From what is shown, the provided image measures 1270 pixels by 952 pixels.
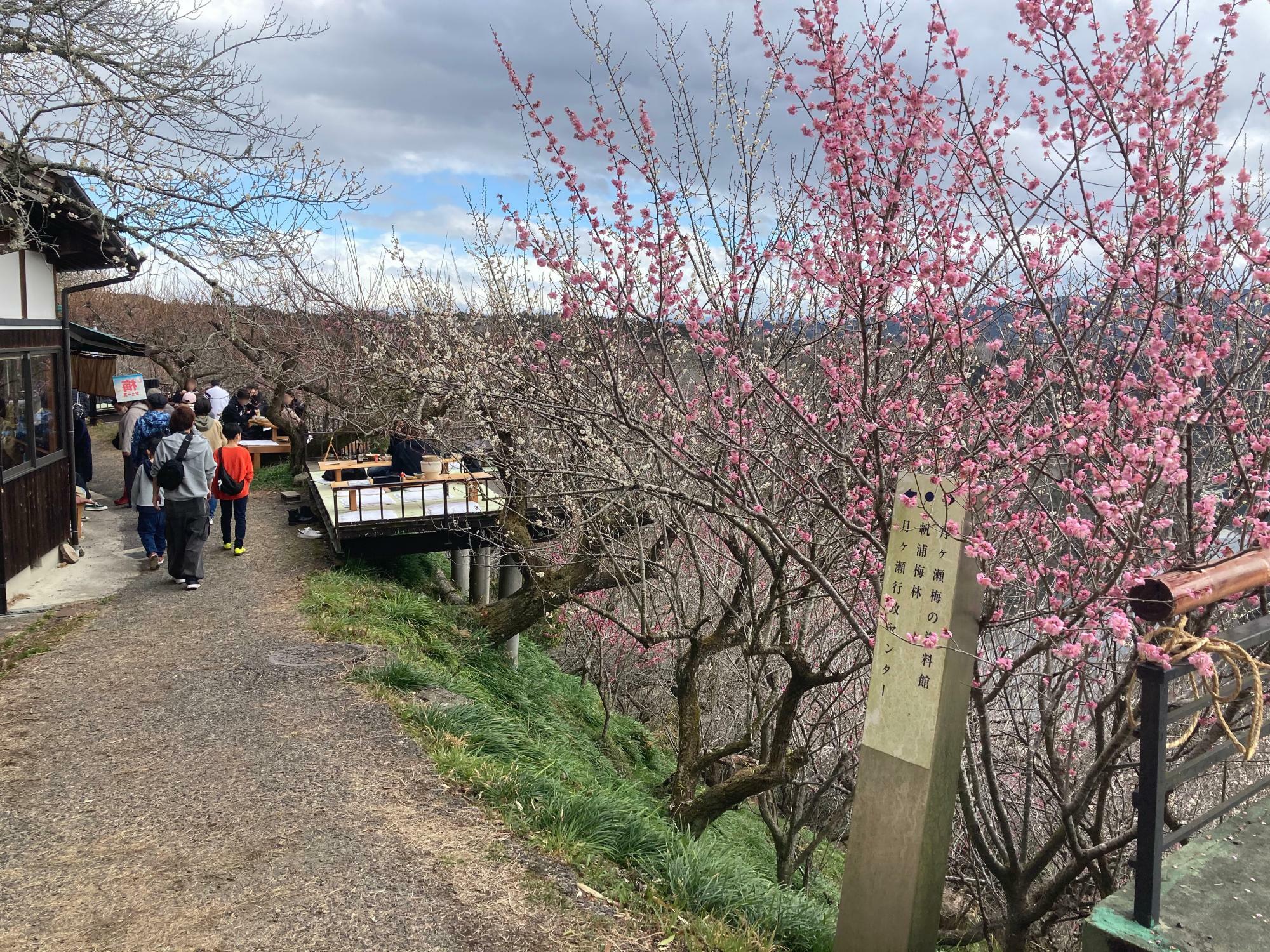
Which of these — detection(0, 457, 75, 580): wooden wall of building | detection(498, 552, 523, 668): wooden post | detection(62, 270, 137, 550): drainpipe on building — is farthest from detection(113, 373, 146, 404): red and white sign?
detection(498, 552, 523, 668): wooden post

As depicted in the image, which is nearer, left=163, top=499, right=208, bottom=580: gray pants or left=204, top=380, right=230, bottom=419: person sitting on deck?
left=163, top=499, right=208, bottom=580: gray pants

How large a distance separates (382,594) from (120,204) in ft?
15.9

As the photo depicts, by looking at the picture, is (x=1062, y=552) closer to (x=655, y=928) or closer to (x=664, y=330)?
(x=664, y=330)

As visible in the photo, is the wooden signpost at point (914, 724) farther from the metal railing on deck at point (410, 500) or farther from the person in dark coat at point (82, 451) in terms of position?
the person in dark coat at point (82, 451)

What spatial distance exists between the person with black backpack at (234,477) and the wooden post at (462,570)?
11.3ft

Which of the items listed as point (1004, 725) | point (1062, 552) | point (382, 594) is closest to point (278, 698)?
point (382, 594)

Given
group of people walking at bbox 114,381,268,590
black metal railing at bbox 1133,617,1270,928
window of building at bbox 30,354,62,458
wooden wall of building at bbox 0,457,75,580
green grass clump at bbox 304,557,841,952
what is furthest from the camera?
window of building at bbox 30,354,62,458

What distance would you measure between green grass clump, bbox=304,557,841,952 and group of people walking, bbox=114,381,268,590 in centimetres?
140

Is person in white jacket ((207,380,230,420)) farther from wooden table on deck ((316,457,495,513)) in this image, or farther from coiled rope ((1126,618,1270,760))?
coiled rope ((1126,618,1270,760))

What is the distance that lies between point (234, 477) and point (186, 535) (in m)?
1.24

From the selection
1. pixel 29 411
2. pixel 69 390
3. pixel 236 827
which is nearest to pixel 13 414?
pixel 29 411

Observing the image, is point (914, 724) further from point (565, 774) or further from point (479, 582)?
point (479, 582)

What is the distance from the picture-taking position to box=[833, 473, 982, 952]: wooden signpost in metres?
3.46

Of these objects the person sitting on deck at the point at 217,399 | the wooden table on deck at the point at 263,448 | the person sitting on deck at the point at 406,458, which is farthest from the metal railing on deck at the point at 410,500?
the wooden table on deck at the point at 263,448
